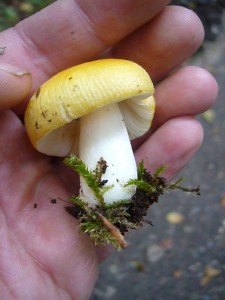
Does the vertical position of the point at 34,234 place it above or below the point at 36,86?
below

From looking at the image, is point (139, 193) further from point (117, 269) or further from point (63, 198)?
point (117, 269)

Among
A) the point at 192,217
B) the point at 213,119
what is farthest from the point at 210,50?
the point at 192,217

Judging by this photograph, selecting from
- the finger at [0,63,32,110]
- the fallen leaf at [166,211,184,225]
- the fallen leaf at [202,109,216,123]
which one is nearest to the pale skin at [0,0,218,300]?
the finger at [0,63,32,110]

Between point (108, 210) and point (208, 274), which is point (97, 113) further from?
point (208, 274)

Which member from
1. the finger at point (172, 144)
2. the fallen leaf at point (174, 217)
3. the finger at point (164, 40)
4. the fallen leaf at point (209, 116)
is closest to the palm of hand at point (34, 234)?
the finger at point (172, 144)

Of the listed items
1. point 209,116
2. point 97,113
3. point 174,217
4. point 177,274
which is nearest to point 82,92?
point 97,113

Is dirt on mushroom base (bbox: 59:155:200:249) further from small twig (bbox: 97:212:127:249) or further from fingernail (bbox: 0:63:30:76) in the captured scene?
fingernail (bbox: 0:63:30:76)

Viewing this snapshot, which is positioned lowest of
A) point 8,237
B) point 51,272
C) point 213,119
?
point 213,119
